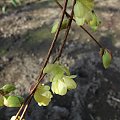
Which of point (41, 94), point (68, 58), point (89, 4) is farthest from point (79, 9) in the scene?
point (68, 58)

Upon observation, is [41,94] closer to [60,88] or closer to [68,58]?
[60,88]

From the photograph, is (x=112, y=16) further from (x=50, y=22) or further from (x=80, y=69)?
(x=80, y=69)

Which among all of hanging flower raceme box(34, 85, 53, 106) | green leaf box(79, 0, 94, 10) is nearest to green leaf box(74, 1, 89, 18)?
green leaf box(79, 0, 94, 10)

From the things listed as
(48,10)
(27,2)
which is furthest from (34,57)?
(27,2)

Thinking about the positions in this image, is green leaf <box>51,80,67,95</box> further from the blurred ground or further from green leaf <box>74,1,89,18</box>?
the blurred ground

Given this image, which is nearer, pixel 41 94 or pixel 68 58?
pixel 41 94

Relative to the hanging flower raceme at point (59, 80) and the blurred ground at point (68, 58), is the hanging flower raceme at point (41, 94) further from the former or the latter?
the blurred ground at point (68, 58)
